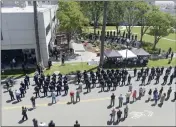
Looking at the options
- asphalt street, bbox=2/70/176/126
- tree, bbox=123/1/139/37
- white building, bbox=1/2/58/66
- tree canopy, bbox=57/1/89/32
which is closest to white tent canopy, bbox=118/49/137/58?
tree canopy, bbox=57/1/89/32

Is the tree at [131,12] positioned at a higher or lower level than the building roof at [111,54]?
higher

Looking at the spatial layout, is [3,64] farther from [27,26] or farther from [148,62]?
[148,62]

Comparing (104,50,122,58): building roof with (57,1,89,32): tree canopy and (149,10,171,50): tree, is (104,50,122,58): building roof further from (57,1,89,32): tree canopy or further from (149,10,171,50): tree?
(149,10,171,50): tree

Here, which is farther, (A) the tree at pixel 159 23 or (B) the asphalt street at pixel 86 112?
(A) the tree at pixel 159 23

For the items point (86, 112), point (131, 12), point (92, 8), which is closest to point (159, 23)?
point (131, 12)

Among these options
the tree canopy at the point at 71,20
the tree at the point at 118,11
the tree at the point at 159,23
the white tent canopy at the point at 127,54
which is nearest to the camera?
the white tent canopy at the point at 127,54

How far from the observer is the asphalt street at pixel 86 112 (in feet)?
52.4

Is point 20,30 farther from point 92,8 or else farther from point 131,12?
point 92,8

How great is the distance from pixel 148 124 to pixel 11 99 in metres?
10.2

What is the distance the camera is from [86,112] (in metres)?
17.1

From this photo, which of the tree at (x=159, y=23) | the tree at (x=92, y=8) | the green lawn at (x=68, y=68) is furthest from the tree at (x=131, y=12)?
the green lawn at (x=68, y=68)

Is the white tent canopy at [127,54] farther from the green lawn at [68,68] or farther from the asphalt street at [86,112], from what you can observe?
the asphalt street at [86,112]

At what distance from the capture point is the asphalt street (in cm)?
1596

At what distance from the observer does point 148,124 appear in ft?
52.0
